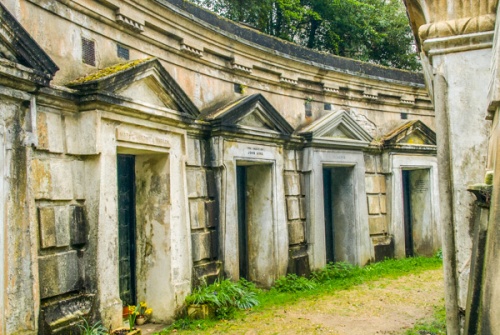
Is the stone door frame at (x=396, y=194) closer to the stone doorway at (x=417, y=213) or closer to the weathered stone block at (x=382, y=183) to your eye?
the weathered stone block at (x=382, y=183)

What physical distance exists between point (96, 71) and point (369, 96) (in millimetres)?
7242

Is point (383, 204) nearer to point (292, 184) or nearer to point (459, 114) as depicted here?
point (292, 184)

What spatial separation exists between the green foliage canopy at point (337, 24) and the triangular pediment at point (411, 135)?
4.29 meters

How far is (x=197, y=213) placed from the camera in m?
7.15

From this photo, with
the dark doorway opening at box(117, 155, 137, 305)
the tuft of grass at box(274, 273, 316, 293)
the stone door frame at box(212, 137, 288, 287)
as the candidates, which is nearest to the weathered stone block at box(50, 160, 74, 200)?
the dark doorway opening at box(117, 155, 137, 305)

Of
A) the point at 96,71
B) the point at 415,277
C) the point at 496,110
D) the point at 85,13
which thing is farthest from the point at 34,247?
the point at 415,277

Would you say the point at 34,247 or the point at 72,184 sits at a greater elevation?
the point at 72,184

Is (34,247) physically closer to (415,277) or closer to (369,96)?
(415,277)

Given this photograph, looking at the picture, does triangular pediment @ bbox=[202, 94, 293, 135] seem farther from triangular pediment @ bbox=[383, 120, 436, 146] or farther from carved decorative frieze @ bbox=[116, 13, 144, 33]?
triangular pediment @ bbox=[383, 120, 436, 146]

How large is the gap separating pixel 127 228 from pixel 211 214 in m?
1.34

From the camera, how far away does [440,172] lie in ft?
13.1

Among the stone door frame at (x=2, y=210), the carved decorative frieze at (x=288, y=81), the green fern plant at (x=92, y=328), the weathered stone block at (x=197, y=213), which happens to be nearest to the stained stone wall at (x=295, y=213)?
the carved decorative frieze at (x=288, y=81)

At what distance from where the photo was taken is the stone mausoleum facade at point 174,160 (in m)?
4.60

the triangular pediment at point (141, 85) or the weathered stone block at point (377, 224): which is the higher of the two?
the triangular pediment at point (141, 85)
